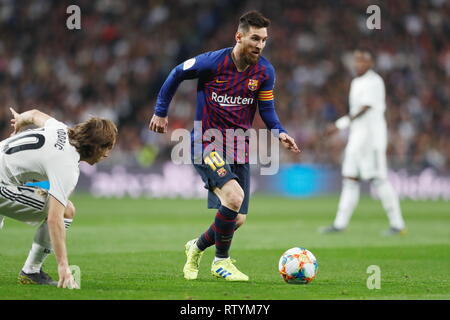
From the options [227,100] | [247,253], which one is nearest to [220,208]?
[227,100]

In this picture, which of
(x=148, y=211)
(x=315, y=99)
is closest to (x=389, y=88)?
(x=315, y=99)

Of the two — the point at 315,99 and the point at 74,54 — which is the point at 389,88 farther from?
the point at 74,54

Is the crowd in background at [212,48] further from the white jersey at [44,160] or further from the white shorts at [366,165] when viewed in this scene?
the white jersey at [44,160]

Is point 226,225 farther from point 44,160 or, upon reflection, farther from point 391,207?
point 391,207

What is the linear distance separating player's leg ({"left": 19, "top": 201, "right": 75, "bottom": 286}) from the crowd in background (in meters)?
16.5

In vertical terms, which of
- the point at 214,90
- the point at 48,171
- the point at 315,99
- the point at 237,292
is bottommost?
the point at 237,292

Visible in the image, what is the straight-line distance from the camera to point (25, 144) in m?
6.34

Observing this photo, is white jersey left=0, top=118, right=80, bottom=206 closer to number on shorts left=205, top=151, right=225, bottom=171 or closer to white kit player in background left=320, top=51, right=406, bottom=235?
number on shorts left=205, top=151, right=225, bottom=171

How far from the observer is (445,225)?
14.8 metres

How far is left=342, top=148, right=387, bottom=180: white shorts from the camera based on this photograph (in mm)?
13312

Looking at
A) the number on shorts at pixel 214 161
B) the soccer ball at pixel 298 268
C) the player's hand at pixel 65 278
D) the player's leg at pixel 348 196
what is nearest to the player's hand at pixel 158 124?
the number on shorts at pixel 214 161

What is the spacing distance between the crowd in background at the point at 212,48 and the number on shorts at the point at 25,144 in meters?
16.9

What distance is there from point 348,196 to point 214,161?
5945mm

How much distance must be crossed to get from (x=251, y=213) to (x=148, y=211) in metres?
2.15
